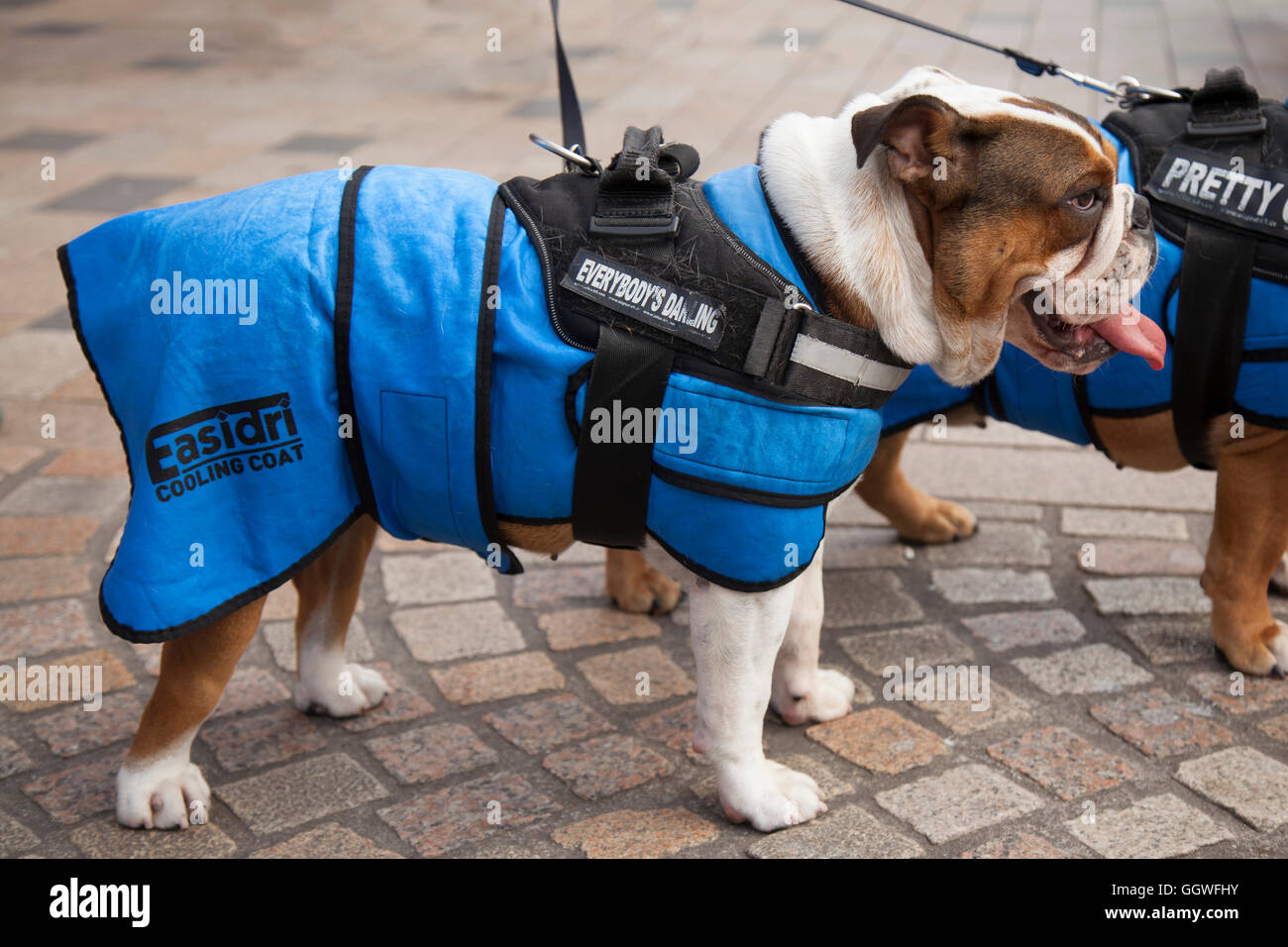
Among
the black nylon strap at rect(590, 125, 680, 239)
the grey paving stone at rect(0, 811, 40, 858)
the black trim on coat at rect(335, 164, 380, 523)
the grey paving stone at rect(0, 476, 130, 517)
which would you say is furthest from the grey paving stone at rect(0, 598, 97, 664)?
the black nylon strap at rect(590, 125, 680, 239)

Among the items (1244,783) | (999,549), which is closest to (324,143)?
(999,549)

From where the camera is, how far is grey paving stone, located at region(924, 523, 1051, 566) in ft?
16.1

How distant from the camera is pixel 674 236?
118 inches

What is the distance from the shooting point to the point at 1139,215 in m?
3.11

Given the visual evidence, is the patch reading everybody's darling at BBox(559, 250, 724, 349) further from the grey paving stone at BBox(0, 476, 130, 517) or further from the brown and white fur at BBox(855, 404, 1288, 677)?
the grey paving stone at BBox(0, 476, 130, 517)

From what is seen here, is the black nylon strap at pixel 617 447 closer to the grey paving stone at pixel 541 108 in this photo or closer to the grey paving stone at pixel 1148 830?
the grey paving stone at pixel 1148 830

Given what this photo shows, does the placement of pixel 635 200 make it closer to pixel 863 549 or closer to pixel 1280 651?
pixel 863 549

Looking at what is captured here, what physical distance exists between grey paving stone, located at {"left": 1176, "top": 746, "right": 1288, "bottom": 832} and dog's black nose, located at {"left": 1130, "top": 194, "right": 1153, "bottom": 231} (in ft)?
5.12

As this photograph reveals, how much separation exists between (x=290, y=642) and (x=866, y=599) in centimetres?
202

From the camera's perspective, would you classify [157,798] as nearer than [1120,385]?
Yes

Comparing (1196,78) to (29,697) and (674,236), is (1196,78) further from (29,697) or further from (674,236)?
(29,697)

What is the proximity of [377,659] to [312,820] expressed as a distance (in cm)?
91

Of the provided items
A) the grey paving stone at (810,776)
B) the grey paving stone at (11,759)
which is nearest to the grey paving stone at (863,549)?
the grey paving stone at (810,776)
